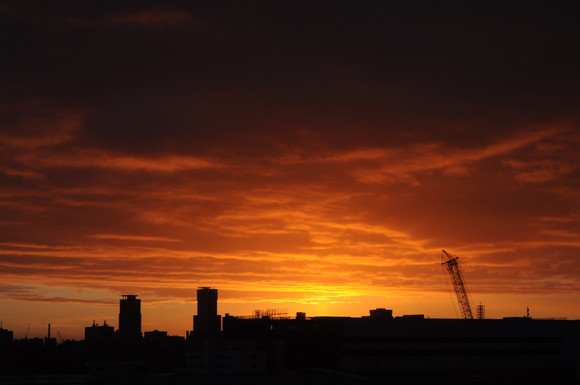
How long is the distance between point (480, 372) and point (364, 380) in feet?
324

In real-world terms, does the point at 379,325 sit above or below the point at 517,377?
above

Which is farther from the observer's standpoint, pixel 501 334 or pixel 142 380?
pixel 501 334

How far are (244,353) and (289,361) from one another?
36.5 ft

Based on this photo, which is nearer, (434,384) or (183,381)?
(183,381)

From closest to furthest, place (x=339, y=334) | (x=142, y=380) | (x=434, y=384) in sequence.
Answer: (x=142, y=380) → (x=434, y=384) → (x=339, y=334)

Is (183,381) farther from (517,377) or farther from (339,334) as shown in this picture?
(517,377)

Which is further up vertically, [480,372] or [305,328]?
[305,328]

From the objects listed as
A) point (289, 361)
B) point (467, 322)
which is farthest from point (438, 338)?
point (289, 361)

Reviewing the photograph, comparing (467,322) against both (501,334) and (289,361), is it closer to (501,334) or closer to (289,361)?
(501,334)

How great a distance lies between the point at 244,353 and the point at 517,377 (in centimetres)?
6753

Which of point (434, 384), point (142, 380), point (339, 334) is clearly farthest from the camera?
point (339, 334)

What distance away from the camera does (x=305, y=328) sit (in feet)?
634

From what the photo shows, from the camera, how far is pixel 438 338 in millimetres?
194250

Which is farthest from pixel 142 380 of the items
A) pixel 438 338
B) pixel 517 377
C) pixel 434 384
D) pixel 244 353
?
pixel 517 377
